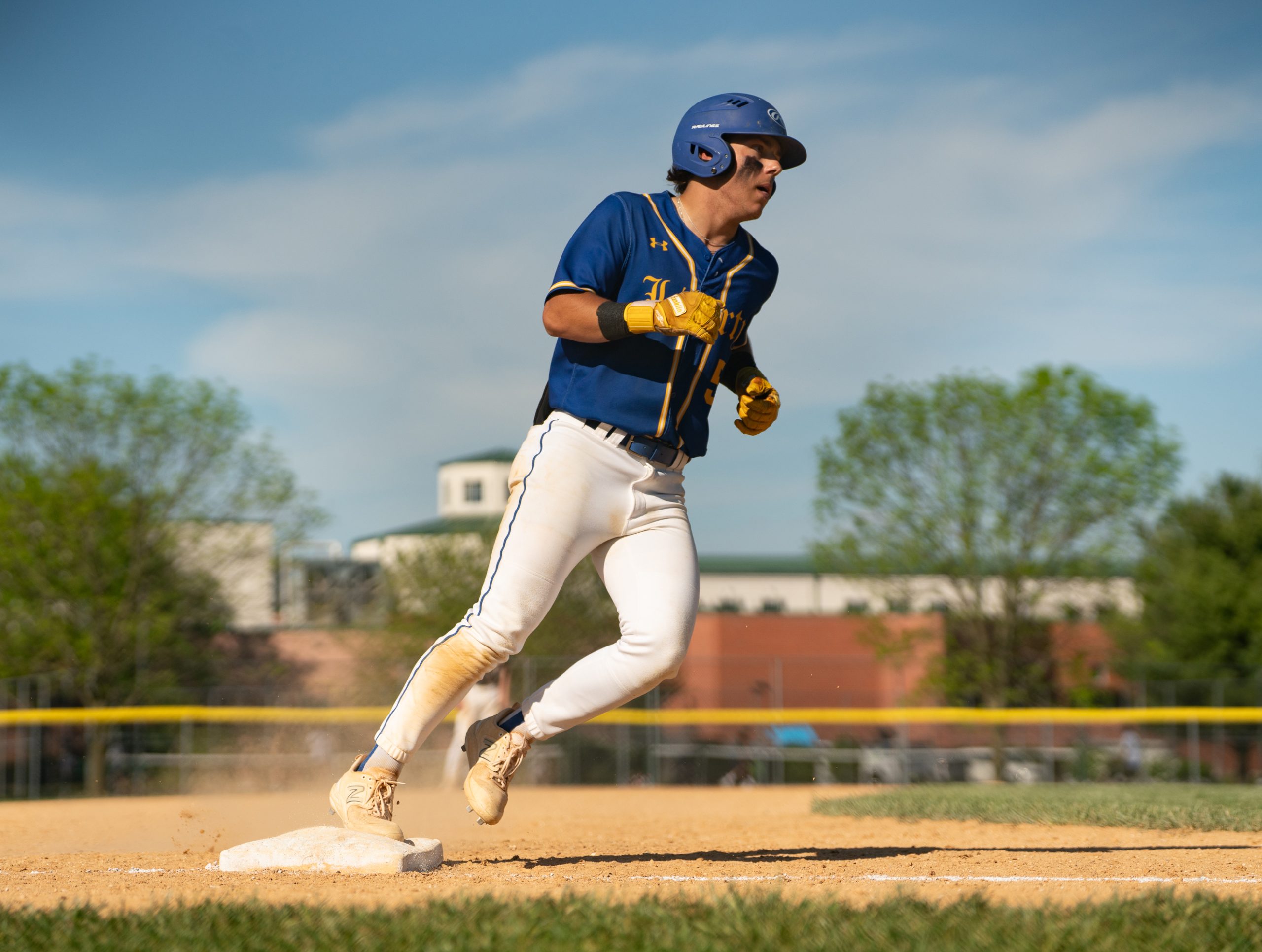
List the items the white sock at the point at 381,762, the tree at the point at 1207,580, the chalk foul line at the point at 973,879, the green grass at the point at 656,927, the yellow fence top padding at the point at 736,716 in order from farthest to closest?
the tree at the point at 1207,580 < the yellow fence top padding at the point at 736,716 < the white sock at the point at 381,762 < the chalk foul line at the point at 973,879 < the green grass at the point at 656,927

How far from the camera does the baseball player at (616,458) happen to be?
3.94 metres

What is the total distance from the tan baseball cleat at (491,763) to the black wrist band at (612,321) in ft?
3.90

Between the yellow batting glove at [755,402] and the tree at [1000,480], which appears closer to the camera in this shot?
the yellow batting glove at [755,402]

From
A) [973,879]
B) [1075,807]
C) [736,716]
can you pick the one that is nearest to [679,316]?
[973,879]

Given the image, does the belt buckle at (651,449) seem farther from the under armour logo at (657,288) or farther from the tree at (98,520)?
the tree at (98,520)

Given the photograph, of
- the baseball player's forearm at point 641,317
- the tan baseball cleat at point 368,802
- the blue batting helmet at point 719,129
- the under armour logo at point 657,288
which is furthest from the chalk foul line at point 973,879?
the blue batting helmet at point 719,129

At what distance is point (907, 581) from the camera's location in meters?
34.0

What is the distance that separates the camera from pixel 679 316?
150 inches

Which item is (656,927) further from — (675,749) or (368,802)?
(675,749)

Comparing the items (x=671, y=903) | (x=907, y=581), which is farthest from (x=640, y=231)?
(x=907, y=581)

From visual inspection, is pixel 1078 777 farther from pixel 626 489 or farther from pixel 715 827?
pixel 626 489

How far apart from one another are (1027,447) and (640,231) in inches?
1235

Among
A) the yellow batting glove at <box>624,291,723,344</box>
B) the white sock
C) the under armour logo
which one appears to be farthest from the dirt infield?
the under armour logo

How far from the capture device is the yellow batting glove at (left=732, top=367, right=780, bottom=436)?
4586 mm
